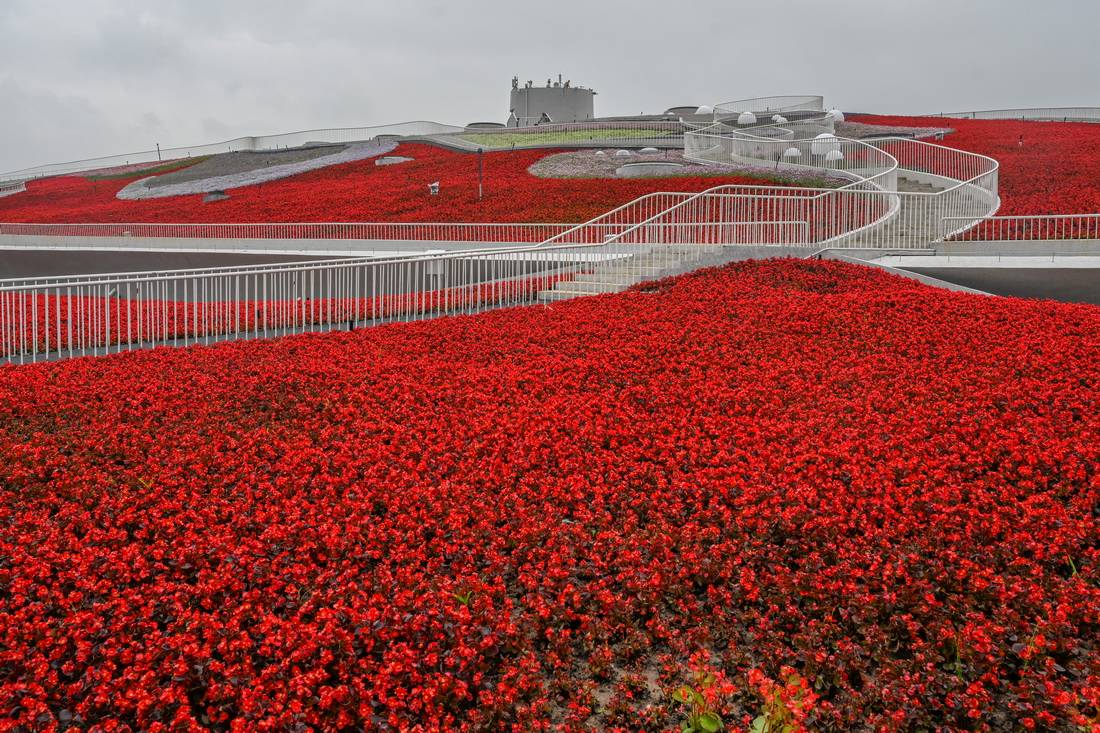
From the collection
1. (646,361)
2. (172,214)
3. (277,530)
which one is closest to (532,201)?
(172,214)

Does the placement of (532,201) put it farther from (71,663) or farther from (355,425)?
(71,663)

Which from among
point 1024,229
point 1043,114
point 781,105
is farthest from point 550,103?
point 1024,229

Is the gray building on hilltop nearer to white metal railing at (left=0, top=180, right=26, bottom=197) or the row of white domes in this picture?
the row of white domes

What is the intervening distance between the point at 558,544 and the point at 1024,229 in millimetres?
15878

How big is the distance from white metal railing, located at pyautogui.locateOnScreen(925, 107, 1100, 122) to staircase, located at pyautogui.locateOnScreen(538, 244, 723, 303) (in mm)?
42746

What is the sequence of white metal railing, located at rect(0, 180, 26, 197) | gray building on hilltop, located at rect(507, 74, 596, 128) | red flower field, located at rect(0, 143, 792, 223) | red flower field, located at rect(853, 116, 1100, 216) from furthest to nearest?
gray building on hilltop, located at rect(507, 74, 596, 128)
white metal railing, located at rect(0, 180, 26, 197)
red flower field, located at rect(0, 143, 792, 223)
red flower field, located at rect(853, 116, 1100, 216)

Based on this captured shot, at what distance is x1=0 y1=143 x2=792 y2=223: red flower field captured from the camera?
29.2 meters

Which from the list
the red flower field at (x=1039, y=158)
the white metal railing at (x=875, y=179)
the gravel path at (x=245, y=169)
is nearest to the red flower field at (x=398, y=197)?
the gravel path at (x=245, y=169)

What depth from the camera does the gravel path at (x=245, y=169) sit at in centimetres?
4566

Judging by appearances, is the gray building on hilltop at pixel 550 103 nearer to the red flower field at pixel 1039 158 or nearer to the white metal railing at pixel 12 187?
the red flower field at pixel 1039 158

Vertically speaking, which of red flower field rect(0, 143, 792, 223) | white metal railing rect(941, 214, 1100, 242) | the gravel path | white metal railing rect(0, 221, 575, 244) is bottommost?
white metal railing rect(941, 214, 1100, 242)

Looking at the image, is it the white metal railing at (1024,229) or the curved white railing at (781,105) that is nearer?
the white metal railing at (1024,229)

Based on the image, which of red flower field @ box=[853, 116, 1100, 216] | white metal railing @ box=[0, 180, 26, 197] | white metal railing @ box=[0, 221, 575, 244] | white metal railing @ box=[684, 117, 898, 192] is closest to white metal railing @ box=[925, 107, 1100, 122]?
red flower field @ box=[853, 116, 1100, 216]

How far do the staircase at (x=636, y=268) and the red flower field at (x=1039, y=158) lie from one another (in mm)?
10240
